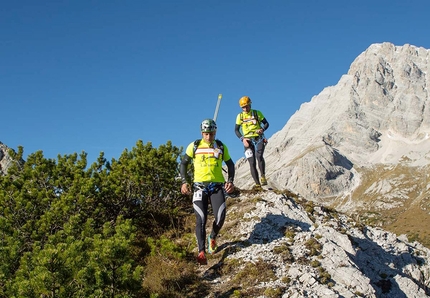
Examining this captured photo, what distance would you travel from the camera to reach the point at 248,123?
52.7ft

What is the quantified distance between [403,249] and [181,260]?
30.7 feet

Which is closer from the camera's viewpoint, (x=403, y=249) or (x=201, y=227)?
(x=201, y=227)

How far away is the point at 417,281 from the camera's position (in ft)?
46.9

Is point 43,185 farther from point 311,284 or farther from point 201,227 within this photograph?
point 311,284

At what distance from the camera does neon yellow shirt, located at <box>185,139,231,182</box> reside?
1121 cm

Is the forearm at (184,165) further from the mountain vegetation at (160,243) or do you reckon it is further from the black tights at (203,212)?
the mountain vegetation at (160,243)

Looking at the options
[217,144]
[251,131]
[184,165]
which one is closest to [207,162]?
[217,144]

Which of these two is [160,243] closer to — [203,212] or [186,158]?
[203,212]

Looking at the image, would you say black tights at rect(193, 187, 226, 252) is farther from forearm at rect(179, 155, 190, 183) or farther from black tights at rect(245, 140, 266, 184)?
black tights at rect(245, 140, 266, 184)

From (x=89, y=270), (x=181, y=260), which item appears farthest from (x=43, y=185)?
(x=89, y=270)

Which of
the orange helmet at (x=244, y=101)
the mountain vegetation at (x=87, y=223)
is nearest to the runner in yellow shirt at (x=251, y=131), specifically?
the orange helmet at (x=244, y=101)

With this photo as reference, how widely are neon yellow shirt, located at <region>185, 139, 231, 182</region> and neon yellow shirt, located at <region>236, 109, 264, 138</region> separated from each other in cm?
492

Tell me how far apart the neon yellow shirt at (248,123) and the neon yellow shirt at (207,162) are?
4.92 metres

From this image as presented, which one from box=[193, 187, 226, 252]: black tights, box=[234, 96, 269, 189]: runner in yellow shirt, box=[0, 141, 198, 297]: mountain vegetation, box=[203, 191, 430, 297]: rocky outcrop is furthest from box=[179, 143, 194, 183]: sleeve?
box=[234, 96, 269, 189]: runner in yellow shirt
